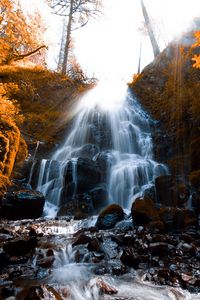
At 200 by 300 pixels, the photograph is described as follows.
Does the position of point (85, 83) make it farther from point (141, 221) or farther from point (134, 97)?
point (141, 221)

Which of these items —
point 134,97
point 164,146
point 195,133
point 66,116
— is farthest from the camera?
point 134,97

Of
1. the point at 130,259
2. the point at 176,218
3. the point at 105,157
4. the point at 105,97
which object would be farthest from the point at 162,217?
the point at 105,97

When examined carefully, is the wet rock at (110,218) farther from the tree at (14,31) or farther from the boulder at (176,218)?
the tree at (14,31)

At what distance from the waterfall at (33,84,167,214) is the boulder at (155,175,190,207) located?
97 cm

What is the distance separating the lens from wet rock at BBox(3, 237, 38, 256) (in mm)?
6781

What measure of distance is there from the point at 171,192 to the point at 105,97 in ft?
43.1

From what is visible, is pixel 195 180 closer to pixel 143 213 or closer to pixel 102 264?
pixel 143 213

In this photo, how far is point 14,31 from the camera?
806cm

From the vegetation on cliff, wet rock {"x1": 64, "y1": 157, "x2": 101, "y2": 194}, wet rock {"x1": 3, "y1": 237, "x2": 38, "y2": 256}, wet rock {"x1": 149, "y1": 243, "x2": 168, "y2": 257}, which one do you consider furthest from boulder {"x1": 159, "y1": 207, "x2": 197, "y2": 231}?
wet rock {"x1": 64, "y1": 157, "x2": 101, "y2": 194}

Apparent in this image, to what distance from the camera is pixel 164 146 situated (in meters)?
17.0

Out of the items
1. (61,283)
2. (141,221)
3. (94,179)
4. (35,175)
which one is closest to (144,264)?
(61,283)

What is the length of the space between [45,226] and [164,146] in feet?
30.5

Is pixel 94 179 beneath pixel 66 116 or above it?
beneath

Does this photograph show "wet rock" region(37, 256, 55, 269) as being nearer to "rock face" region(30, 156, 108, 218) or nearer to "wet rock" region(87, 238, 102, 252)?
"wet rock" region(87, 238, 102, 252)
